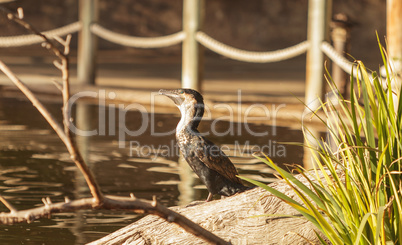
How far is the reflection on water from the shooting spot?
447cm

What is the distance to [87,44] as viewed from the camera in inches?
423

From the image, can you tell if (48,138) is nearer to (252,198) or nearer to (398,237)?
(252,198)

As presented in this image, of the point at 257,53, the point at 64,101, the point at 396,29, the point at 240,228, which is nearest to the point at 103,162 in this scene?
the point at 240,228

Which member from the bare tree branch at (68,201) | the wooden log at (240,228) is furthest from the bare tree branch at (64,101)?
the wooden log at (240,228)

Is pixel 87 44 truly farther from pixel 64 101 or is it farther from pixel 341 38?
pixel 64 101

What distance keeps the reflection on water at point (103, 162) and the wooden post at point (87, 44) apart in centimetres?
137

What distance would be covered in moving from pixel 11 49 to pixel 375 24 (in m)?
7.95

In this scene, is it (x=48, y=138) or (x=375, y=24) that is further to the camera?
(x=375, y=24)

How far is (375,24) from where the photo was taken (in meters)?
17.1

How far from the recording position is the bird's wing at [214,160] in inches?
162

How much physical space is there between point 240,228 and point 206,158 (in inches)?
26.6

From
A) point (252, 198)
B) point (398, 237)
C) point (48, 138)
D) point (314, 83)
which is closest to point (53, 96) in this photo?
point (48, 138)

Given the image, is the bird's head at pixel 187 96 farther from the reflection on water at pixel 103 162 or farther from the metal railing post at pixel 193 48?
the metal railing post at pixel 193 48

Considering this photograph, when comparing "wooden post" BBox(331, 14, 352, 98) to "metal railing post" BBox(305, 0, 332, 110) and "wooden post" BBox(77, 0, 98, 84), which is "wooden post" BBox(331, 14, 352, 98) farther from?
"wooden post" BBox(77, 0, 98, 84)
